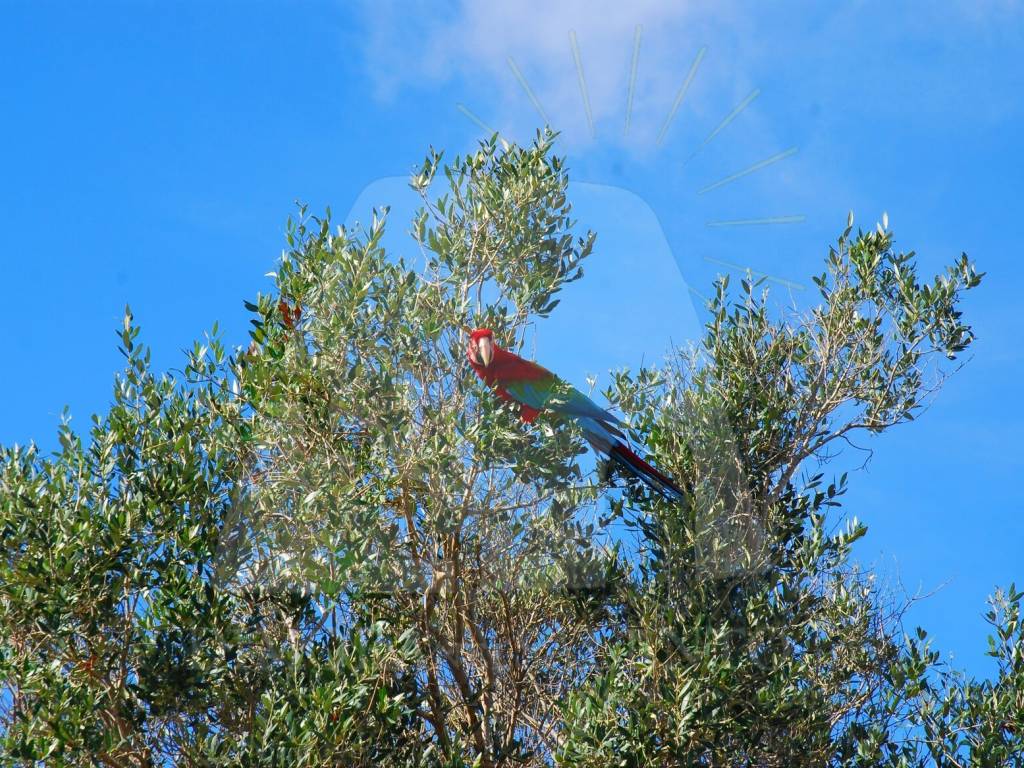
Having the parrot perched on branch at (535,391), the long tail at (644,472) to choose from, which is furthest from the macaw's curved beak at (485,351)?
the long tail at (644,472)

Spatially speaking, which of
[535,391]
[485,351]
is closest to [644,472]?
[535,391]

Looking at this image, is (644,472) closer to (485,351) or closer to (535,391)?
(535,391)

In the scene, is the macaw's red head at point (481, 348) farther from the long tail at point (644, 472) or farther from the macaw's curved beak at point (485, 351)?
the long tail at point (644, 472)

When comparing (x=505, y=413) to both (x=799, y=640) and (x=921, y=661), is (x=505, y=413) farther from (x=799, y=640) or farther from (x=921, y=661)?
(x=921, y=661)

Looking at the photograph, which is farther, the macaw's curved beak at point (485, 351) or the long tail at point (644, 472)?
the long tail at point (644, 472)

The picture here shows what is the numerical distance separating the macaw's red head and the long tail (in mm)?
1550

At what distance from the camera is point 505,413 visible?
8.59 metres

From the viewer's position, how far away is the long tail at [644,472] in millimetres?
9781

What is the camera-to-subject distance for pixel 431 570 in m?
9.34

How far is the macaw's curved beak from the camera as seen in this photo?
8.97 m

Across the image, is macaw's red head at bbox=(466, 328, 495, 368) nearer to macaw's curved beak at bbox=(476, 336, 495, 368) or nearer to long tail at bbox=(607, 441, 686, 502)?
macaw's curved beak at bbox=(476, 336, 495, 368)

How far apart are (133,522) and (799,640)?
611cm

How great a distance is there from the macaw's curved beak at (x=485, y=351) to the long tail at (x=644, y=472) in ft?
5.04

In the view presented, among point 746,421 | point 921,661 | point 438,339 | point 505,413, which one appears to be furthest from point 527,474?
point 921,661
